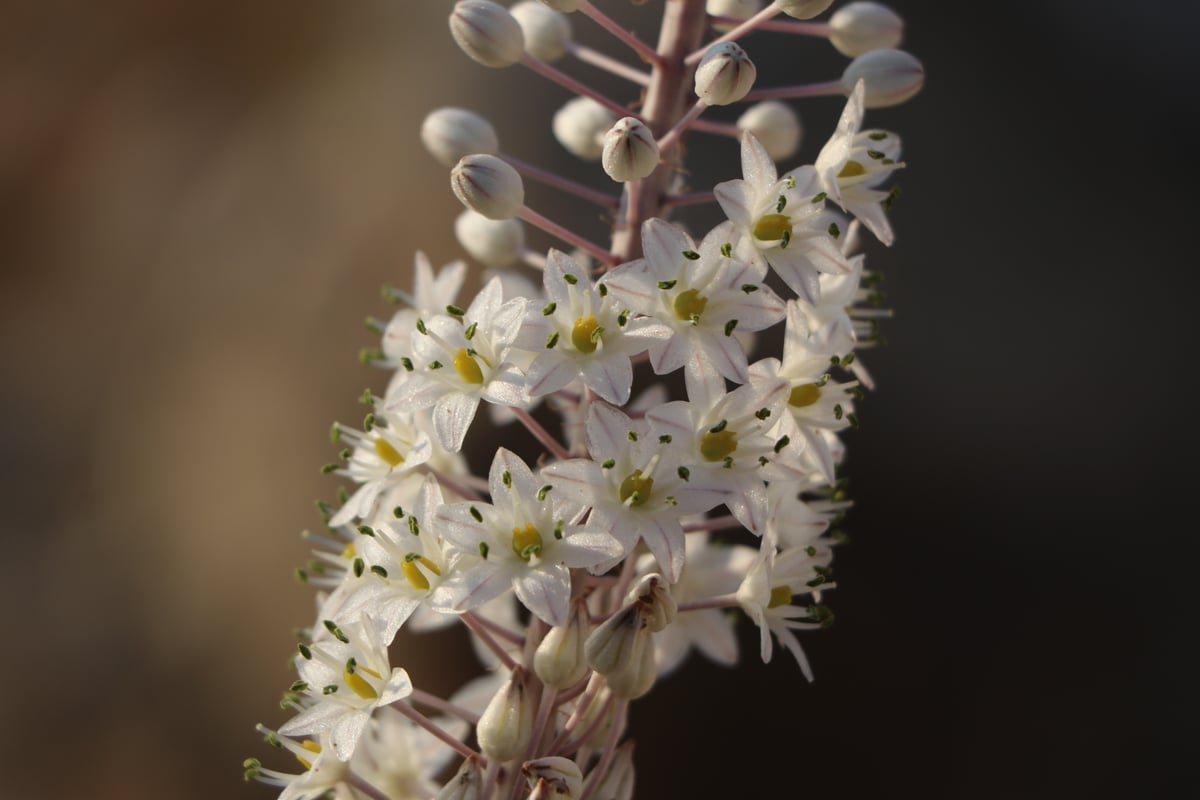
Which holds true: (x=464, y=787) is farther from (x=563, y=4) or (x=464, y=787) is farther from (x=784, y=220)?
(x=563, y=4)

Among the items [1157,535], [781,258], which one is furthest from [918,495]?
[781,258]

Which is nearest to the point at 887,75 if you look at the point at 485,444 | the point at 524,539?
the point at 524,539

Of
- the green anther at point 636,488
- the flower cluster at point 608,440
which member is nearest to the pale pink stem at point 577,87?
the flower cluster at point 608,440

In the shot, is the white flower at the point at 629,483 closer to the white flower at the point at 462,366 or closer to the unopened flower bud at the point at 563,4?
the white flower at the point at 462,366

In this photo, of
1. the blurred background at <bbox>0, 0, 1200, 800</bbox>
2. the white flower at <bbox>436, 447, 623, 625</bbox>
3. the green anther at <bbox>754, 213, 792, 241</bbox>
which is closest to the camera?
the white flower at <bbox>436, 447, 623, 625</bbox>

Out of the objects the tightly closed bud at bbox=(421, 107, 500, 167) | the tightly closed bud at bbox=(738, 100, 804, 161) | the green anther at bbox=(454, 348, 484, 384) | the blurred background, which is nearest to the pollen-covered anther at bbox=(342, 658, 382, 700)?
the green anther at bbox=(454, 348, 484, 384)

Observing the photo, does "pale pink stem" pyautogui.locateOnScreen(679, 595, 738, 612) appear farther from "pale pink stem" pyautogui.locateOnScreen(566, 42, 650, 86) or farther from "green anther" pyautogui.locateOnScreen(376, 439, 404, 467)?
"pale pink stem" pyautogui.locateOnScreen(566, 42, 650, 86)
